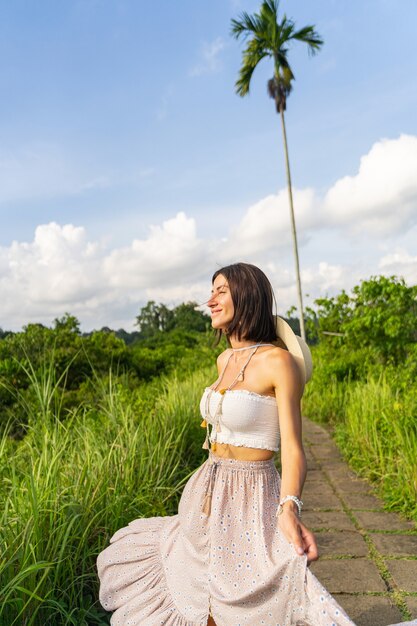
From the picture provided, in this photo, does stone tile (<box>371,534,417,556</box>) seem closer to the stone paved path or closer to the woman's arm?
the stone paved path

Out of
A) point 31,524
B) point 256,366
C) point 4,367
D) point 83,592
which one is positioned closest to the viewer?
point 256,366

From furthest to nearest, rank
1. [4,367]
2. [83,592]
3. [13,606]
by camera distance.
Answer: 1. [4,367]
2. [83,592]
3. [13,606]

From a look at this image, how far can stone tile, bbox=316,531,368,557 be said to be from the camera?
331 cm

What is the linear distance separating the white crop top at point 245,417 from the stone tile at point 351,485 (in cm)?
307

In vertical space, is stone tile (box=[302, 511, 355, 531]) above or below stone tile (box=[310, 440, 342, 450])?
below

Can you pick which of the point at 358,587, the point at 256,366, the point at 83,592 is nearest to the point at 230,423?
the point at 256,366

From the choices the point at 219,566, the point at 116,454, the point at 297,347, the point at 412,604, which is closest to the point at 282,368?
the point at 297,347

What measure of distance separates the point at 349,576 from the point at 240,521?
1.55m

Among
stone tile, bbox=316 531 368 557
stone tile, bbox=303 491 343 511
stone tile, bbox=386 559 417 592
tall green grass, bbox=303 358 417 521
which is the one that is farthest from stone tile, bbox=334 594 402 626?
stone tile, bbox=303 491 343 511

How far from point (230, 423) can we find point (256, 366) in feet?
0.63

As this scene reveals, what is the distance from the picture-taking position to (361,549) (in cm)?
336

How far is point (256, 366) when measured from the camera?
6.02 ft

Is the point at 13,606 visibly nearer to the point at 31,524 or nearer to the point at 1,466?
the point at 31,524

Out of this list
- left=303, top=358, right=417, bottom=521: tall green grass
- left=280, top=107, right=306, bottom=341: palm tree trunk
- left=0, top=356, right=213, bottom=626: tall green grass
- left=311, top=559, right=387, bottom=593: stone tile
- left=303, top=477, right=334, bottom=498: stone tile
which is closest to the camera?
left=0, top=356, right=213, bottom=626: tall green grass
